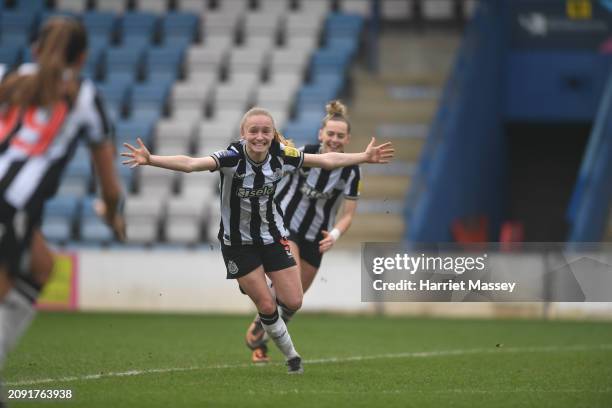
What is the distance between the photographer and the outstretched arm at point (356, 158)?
26.5 ft

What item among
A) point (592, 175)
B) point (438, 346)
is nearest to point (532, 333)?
point (438, 346)

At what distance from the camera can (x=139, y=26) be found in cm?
2273

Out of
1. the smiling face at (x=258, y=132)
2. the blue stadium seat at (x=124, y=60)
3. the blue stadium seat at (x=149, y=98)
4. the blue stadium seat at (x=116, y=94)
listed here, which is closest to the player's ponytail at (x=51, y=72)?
the smiling face at (x=258, y=132)

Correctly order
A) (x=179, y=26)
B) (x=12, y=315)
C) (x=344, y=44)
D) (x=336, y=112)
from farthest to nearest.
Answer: (x=179, y=26)
(x=344, y=44)
(x=336, y=112)
(x=12, y=315)

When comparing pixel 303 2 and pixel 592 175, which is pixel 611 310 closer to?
pixel 592 175

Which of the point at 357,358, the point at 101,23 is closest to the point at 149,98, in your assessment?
the point at 101,23

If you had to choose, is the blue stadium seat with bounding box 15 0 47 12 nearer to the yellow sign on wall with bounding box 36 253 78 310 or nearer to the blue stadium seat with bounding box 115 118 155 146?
the blue stadium seat with bounding box 115 118 155 146

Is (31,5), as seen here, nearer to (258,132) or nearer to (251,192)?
(251,192)

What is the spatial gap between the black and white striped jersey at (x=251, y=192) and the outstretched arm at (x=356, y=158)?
199 millimetres

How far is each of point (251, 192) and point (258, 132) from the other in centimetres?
50

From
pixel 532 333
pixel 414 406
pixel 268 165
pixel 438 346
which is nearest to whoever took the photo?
pixel 414 406

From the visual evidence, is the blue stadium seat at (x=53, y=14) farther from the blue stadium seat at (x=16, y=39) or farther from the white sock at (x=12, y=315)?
the white sock at (x=12, y=315)

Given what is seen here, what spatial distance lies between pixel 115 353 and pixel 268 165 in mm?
3009

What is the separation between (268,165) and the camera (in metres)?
8.56
